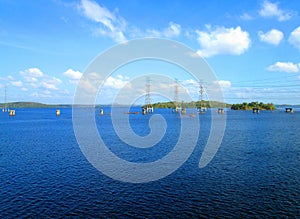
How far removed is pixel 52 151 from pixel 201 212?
32.4 meters

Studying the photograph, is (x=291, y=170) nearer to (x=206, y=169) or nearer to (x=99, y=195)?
(x=206, y=169)

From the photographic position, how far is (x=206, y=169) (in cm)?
3306

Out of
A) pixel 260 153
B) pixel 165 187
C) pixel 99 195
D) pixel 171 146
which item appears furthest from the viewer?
pixel 171 146

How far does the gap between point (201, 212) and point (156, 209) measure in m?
3.66

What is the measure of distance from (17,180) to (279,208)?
86.4ft

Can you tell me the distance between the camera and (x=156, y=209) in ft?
70.5

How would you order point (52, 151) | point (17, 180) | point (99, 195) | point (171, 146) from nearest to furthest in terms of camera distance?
point (99, 195) < point (17, 180) < point (52, 151) < point (171, 146)

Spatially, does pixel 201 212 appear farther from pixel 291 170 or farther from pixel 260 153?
pixel 260 153

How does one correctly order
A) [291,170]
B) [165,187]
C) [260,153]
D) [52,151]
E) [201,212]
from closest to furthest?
1. [201,212]
2. [165,187]
3. [291,170]
4. [260,153]
5. [52,151]

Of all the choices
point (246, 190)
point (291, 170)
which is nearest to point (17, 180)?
point (246, 190)

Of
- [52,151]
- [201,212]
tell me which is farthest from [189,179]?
[52,151]

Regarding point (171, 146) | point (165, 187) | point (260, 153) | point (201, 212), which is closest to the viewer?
point (201, 212)

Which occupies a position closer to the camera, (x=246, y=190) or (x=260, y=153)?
(x=246, y=190)

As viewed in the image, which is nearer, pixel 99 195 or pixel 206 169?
pixel 99 195
